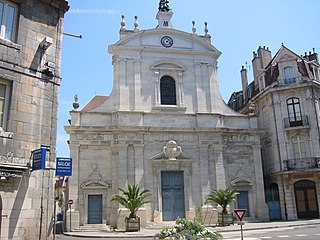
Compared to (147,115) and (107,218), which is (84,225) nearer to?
(107,218)

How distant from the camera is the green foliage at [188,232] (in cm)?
841

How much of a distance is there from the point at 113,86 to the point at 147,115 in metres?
3.18

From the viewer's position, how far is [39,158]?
30.8 ft

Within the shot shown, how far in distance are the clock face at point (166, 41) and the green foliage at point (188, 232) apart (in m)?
19.4

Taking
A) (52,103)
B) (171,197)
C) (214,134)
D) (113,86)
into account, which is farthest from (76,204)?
(52,103)

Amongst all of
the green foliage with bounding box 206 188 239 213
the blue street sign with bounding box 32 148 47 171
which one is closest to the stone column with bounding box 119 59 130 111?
the green foliage with bounding box 206 188 239 213

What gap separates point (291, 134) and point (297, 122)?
99cm

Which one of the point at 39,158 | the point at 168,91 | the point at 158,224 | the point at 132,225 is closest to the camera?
the point at 39,158

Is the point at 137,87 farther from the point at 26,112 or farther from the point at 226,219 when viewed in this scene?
the point at 26,112

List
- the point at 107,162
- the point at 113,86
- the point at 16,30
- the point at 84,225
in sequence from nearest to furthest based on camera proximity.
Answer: the point at 16,30 < the point at 84,225 < the point at 107,162 < the point at 113,86

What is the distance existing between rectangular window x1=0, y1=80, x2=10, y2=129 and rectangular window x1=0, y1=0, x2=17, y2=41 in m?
1.39

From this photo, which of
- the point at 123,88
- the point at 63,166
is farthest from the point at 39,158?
the point at 123,88

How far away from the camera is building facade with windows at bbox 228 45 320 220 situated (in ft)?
82.2

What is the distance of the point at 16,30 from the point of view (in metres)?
10.1
